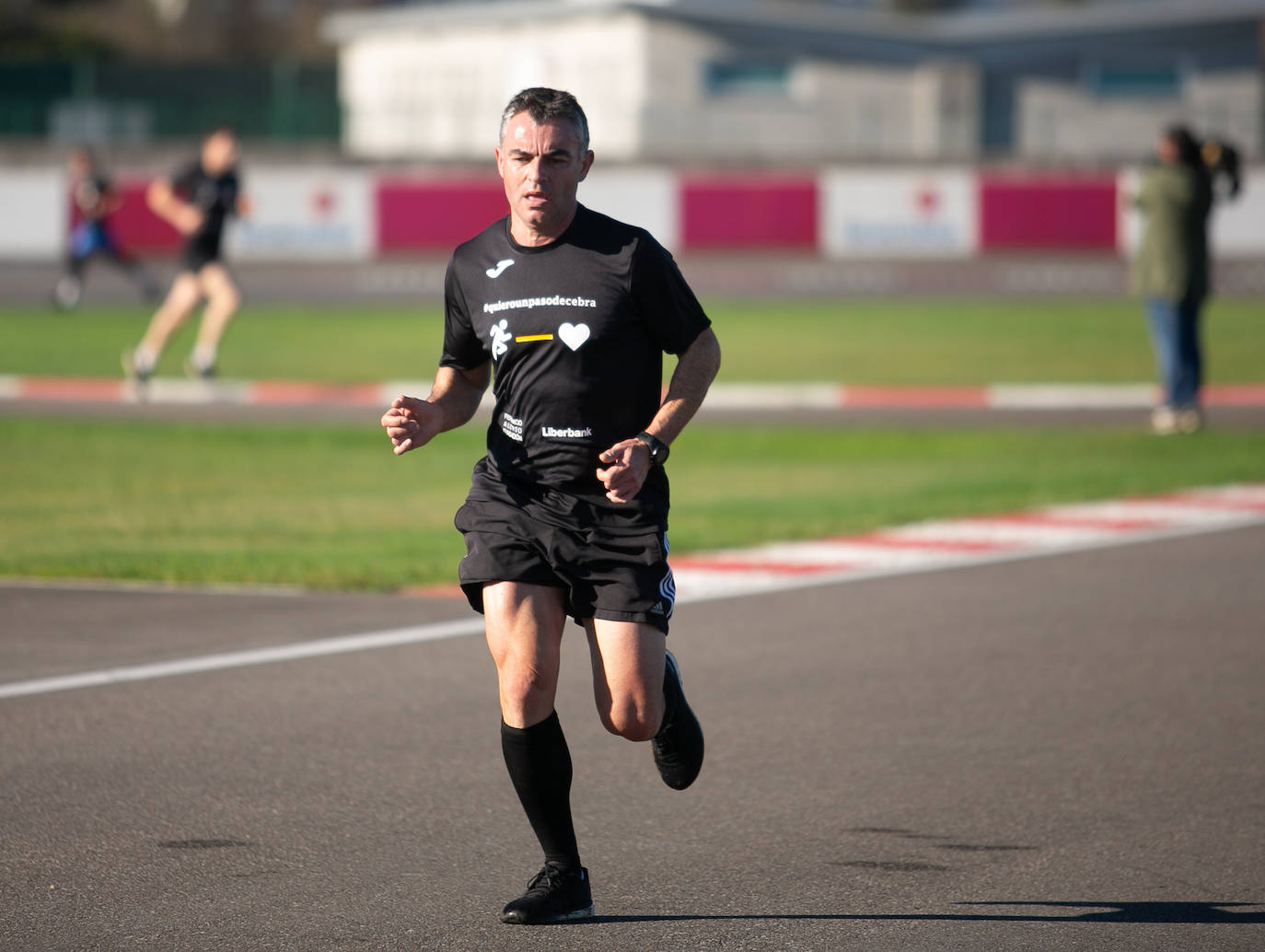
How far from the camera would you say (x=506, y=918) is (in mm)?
4449

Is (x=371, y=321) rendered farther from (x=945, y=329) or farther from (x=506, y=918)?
(x=506, y=918)

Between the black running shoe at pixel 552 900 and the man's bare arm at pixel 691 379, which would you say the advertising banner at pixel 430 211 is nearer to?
the man's bare arm at pixel 691 379

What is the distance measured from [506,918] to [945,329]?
66.9 ft

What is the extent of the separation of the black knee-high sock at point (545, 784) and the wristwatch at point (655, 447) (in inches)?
24.6

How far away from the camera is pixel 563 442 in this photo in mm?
4676

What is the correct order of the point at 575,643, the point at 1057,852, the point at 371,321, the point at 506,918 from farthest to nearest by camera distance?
1. the point at 371,321
2. the point at 575,643
3. the point at 1057,852
4. the point at 506,918

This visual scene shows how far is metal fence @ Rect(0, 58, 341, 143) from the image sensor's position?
110 ft

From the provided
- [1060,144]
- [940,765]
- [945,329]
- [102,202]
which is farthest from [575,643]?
A: [1060,144]

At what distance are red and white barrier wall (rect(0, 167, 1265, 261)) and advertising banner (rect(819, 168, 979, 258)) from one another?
0.06 ft

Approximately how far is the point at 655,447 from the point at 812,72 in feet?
131

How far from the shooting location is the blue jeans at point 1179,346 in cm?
1464

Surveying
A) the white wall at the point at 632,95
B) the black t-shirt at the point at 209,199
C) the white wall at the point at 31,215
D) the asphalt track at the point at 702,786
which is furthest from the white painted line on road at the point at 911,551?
the white wall at the point at 632,95

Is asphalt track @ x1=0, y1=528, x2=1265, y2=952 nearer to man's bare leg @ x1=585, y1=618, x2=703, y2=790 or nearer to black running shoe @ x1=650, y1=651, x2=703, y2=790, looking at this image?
black running shoe @ x1=650, y1=651, x2=703, y2=790

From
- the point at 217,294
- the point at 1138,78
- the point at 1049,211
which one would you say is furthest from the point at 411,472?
the point at 1138,78
